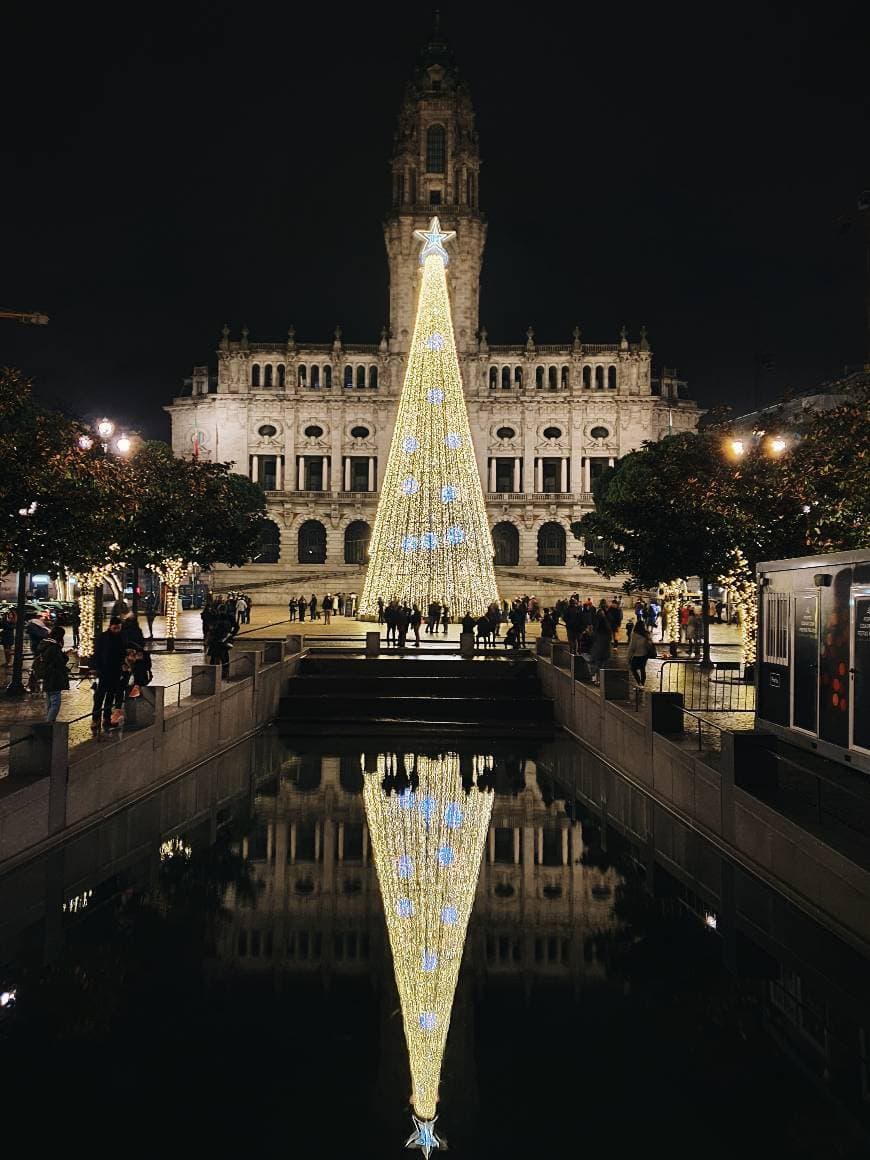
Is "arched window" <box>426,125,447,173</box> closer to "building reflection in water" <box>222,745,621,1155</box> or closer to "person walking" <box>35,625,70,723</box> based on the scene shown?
"building reflection in water" <box>222,745,621,1155</box>

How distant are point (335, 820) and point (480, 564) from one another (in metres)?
19.9

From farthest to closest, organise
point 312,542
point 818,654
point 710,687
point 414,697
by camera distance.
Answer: point 312,542 → point 414,697 → point 710,687 → point 818,654

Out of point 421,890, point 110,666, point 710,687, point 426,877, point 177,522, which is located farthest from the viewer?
point 177,522

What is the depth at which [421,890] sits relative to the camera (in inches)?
480

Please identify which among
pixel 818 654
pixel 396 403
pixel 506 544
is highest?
pixel 396 403

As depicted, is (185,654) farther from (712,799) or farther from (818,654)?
(818,654)

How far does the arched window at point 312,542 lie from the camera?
281 ft

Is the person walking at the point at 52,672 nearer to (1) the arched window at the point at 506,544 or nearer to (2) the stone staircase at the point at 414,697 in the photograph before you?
(2) the stone staircase at the point at 414,697

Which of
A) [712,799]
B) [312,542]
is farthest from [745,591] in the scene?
[312,542]

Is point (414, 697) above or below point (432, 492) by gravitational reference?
below

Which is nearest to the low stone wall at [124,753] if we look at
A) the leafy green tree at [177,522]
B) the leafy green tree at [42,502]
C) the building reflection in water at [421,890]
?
the building reflection in water at [421,890]

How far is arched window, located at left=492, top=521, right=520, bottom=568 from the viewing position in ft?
279

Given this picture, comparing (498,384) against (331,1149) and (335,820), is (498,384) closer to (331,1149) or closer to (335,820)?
(335,820)

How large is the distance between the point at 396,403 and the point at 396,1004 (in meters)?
79.3
